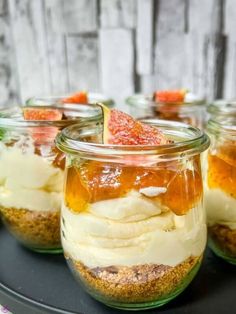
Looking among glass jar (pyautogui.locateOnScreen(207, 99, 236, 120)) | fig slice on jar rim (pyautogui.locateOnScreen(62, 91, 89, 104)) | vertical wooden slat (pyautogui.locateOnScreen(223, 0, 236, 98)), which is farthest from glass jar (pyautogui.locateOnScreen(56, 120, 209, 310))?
vertical wooden slat (pyautogui.locateOnScreen(223, 0, 236, 98))

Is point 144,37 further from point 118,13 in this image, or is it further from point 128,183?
point 128,183

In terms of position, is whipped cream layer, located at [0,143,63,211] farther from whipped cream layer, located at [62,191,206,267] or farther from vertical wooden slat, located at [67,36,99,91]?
vertical wooden slat, located at [67,36,99,91]

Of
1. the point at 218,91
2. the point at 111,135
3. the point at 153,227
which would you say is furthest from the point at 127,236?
the point at 218,91

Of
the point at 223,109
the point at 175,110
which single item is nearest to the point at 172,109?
the point at 175,110

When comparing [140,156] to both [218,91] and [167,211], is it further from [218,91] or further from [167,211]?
[218,91]

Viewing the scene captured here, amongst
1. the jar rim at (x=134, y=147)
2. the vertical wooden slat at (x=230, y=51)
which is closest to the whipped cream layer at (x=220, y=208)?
the jar rim at (x=134, y=147)

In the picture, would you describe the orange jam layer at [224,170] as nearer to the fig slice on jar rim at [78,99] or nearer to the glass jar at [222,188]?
the glass jar at [222,188]
